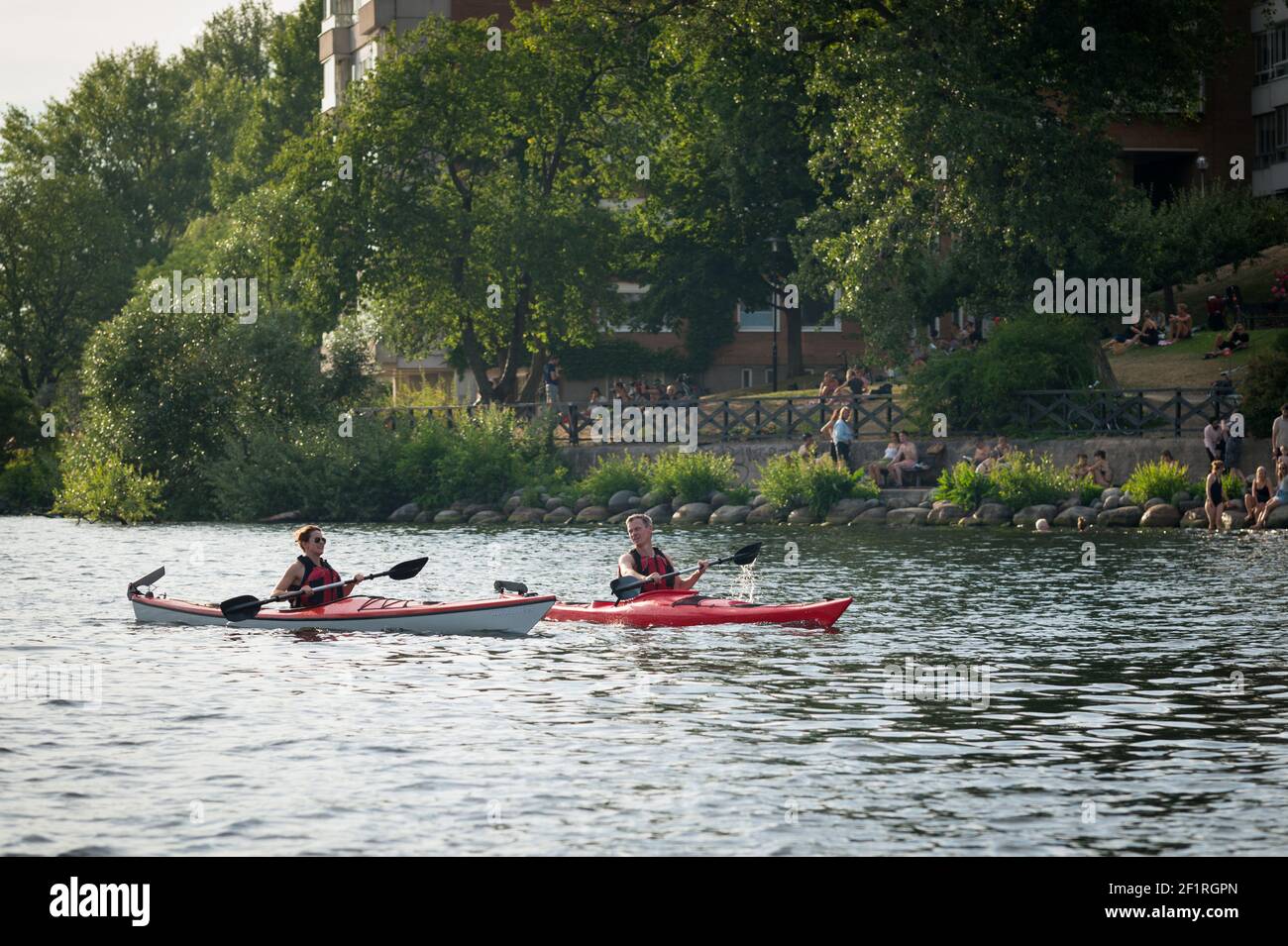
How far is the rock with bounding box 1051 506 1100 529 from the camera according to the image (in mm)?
37719

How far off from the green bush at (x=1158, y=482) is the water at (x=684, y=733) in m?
10.6

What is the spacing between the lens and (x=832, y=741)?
14398 mm

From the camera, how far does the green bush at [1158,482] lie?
37812mm

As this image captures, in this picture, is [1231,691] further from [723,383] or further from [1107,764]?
[723,383]

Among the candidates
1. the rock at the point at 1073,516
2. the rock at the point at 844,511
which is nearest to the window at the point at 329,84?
the rock at the point at 844,511

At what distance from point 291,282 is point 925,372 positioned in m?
22.4

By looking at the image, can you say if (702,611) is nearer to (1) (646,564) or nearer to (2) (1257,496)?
(1) (646,564)

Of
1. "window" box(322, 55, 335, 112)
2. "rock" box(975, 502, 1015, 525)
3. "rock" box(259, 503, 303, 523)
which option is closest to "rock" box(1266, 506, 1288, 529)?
"rock" box(975, 502, 1015, 525)

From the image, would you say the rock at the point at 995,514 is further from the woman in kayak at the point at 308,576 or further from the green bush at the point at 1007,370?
the woman in kayak at the point at 308,576

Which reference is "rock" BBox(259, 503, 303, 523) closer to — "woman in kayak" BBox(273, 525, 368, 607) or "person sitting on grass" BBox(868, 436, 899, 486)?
"person sitting on grass" BBox(868, 436, 899, 486)

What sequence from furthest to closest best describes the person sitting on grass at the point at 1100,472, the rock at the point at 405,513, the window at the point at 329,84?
the window at the point at 329,84, the rock at the point at 405,513, the person sitting on grass at the point at 1100,472

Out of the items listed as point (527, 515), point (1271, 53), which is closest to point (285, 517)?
point (527, 515)

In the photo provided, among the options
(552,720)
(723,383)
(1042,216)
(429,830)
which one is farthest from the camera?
(723,383)
